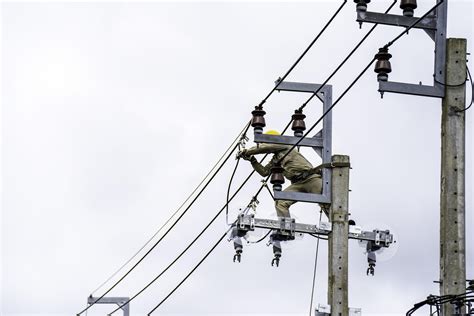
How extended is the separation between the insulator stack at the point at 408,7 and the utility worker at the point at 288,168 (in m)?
4.35

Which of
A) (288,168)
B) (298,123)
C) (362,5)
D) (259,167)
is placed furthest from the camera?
(259,167)

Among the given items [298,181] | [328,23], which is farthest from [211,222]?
[328,23]

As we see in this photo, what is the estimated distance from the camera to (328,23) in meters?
28.6

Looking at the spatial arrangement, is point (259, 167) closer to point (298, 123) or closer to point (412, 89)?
point (298, 123)

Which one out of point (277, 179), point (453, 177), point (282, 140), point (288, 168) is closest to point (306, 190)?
point (288, 168)

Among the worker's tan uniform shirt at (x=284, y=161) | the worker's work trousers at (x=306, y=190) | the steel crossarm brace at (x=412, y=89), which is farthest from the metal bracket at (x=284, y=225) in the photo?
the steel crossarm brace at (x=412, y=89)

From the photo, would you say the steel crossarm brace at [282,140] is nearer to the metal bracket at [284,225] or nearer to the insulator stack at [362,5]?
the metal bracket at [284,225]

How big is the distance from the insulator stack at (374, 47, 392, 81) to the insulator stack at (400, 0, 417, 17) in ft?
1.98

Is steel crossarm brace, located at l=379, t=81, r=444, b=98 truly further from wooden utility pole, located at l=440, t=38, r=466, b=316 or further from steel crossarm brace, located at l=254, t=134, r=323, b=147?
steel crossarm brace, located at l=254, t=134, r=323, b=147

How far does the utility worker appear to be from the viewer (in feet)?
104

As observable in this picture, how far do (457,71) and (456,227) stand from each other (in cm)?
211

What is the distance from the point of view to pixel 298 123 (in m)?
30.6

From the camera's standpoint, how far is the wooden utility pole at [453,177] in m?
26.9

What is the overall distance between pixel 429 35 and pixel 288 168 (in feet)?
17.2
